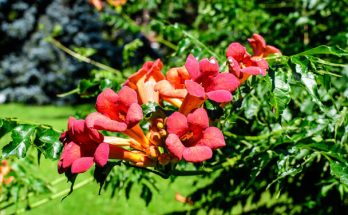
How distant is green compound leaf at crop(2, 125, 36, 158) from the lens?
5.80ft

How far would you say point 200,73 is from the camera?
158 centimetres

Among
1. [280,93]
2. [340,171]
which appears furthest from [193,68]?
[340,171]

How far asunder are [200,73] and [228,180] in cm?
169

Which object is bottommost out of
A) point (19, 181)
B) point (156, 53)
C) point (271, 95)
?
point (156, 53)

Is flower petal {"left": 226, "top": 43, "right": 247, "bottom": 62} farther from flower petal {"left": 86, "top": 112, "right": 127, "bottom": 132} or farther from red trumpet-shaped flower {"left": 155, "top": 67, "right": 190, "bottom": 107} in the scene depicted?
flower petal {"left": 86, "top": 112, "right": 127, "bottom": 132}

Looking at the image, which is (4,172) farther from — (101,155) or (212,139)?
(212,139)

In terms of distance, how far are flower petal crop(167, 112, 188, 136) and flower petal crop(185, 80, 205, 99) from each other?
9cm

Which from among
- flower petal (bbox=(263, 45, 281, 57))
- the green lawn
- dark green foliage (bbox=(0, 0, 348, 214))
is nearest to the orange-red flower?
dark green foliage (bbox=(0, 0, 348, 214))

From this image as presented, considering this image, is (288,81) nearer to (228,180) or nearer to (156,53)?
(228,180)

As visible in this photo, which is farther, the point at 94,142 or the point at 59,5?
the point at 59,5

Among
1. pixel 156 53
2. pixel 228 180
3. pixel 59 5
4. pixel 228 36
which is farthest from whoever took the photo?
pixel 59 5

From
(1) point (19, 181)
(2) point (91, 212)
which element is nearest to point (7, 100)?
(2) point (91, 212)

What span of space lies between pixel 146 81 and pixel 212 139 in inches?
18.8

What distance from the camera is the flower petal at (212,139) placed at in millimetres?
1471
